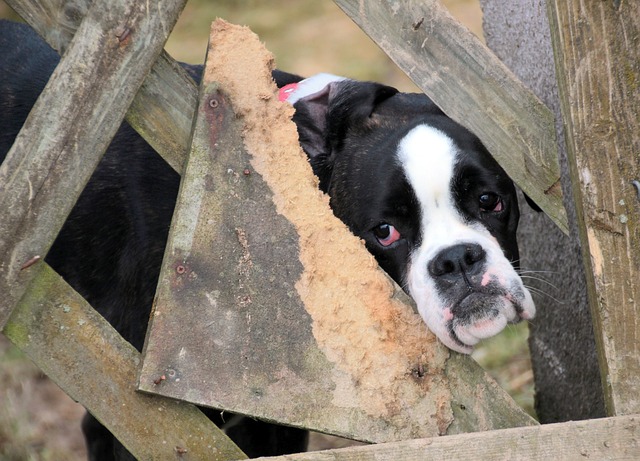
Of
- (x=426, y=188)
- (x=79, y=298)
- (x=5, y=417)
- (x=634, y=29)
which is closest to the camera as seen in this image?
(x=634, y=29)

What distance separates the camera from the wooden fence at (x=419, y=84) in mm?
2006

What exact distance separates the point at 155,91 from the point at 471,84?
0.72 metres

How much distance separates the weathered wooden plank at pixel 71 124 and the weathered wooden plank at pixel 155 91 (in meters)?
0.07

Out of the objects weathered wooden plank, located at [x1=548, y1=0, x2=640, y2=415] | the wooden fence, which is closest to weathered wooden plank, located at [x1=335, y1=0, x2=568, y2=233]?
the wooden fence

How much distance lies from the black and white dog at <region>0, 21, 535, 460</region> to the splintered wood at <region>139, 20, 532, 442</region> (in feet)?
0.95

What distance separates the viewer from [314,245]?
230 centimetres

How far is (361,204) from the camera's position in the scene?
10.00 feet

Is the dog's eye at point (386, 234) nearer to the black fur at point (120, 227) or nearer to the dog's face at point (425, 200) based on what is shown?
the dog's face at point (425, 200)

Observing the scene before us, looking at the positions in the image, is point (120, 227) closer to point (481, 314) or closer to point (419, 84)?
point (481, 314)

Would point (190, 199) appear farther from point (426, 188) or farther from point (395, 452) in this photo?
point (426, 188)

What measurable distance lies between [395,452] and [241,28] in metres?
1.09

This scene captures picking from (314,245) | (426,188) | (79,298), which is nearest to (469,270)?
(426,188)

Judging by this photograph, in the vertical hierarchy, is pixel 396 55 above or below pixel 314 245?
above

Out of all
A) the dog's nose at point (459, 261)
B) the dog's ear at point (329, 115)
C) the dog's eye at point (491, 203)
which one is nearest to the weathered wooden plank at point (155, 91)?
the dog's nose at point (459, 261)
